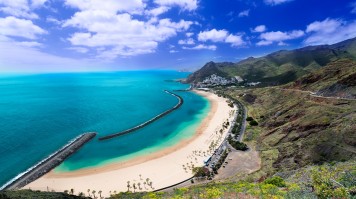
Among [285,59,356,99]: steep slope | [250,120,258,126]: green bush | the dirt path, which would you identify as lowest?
the dirt path

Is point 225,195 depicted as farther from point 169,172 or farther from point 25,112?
point 25,112

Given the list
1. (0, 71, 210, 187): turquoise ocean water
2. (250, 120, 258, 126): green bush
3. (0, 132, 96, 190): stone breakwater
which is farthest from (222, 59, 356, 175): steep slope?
(0, 132, 96, 190): stone breakwater

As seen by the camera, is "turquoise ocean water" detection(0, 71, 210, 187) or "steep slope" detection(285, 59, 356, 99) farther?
"steep slope" detection(285, 59, 356, 99)

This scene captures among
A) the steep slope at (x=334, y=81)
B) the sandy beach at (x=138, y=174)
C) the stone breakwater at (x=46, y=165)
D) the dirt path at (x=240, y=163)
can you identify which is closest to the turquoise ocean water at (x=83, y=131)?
the stone breakwater at (x=46, y=165)

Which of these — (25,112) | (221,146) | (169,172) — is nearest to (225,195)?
(169,172)

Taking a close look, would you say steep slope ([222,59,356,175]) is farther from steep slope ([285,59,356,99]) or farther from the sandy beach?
the sandy beach

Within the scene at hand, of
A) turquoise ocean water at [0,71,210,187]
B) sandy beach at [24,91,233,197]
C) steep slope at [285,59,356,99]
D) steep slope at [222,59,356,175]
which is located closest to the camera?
steep slope at [222,59,356,175]

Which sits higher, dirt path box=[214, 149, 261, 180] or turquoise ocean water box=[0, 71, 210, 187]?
turquoise ocean water box=[0, 71, 210, 187]

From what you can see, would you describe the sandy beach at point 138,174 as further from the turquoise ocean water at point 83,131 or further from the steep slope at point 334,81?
the steep slope at point 334,81
